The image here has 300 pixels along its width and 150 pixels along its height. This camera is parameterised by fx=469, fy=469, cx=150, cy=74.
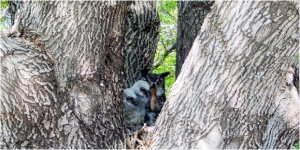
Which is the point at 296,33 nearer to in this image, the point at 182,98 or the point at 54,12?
the point at 182,98

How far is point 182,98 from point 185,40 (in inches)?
67.0

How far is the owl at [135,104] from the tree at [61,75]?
3.91 feet

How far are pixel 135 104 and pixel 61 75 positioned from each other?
1597mm

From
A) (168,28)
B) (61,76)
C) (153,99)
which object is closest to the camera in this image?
(61,76)

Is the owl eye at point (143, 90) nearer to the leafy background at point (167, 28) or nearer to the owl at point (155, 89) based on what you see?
the owl at point (155, 89)

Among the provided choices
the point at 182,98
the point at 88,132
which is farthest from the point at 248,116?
the point at 88,132

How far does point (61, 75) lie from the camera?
2.92m

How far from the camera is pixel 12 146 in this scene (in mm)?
2787

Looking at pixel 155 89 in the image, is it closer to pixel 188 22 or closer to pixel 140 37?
pixel 140 37

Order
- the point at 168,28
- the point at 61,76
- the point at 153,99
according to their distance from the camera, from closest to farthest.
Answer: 1. the point at 61,76
2. the point at 153,99
3. the point at 168,28

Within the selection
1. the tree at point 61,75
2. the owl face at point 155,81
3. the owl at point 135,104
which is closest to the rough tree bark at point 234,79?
the tree at point 61,75

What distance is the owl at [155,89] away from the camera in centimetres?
446

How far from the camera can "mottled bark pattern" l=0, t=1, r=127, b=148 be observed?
274cm

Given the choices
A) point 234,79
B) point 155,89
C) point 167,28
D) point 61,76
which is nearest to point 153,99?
point 155,89
